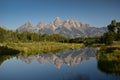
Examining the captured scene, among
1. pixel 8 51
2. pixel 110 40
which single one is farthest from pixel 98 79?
pixel 110 40

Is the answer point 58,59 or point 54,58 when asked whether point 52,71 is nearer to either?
point 58,59

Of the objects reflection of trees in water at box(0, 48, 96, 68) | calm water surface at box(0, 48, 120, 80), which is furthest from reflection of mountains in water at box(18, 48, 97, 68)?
calm water surface at box(0, 48, 120, 80)

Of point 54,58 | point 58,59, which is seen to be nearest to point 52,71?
point 58,59

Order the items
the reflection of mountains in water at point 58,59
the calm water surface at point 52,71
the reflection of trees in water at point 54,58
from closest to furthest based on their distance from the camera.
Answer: the calm water surface at point 52,71, the reflection of mountains in water at point 58,59, the reflection of trees in water at point 54,58

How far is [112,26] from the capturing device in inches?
5778

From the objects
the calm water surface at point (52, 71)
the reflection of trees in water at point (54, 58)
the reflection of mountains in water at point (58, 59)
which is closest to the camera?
the calm water surface at point (52, 71)

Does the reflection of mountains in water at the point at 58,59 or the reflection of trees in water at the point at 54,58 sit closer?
the reflection of mountains in water at the point at 58,59

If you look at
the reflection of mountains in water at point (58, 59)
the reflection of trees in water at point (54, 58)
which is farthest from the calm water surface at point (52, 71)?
the reflection of trees in water at point (54, 58)

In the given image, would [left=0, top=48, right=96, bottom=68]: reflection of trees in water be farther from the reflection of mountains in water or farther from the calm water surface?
the calm water surface

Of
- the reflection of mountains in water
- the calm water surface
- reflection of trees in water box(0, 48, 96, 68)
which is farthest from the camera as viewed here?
reflection of trees in water box(0, 48, 96, 68)

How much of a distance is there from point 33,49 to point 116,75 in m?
Answer: 62.1

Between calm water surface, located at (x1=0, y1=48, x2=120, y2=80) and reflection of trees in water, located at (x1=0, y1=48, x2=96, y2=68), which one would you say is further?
reflection of trees in water, located at (x1=0, y1=48, x2=96, y2=68)

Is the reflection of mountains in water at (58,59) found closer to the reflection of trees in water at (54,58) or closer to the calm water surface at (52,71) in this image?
the reflection of trees in water at (54,58)

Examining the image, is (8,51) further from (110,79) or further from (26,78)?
(110,79)
